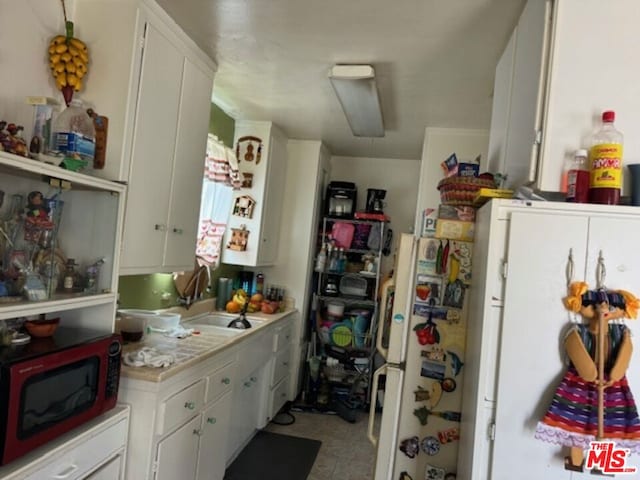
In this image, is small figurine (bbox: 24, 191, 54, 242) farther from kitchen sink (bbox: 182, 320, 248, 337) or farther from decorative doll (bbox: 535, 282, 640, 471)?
decorative doll (bbox: 535, 282, 640, 471)

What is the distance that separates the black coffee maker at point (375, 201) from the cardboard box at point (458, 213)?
2.37 meters

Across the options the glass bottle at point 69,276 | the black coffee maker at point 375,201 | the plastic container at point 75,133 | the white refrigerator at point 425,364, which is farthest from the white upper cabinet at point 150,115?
the black coffee maker at point 375,201

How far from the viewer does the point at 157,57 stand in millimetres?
1938

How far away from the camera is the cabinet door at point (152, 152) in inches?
73.3

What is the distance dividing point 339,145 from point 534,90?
114 inches

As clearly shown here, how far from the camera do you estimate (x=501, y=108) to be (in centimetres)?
190

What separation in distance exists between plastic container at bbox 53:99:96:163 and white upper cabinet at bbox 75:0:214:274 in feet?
0.38

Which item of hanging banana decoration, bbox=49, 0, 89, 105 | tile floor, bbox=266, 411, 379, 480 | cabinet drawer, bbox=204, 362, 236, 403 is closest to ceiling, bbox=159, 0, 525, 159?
hanging banana decoration, bbox=49, 0, 89, 105

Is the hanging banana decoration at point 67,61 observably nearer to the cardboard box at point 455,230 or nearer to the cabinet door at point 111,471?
the cabinet door at point 111,471

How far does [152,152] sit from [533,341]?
1.74 metres

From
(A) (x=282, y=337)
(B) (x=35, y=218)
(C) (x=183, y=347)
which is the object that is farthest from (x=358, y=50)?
(A) (x=282, y=337)

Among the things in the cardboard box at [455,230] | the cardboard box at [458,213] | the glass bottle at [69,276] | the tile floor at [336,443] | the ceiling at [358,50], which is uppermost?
the ceiling at [358,50]

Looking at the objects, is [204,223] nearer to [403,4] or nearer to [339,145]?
[339,145]

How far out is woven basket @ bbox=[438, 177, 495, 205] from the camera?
1.79 metres
